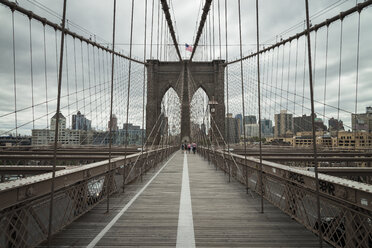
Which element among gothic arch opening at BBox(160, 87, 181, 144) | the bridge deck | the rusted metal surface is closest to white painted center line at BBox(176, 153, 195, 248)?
the bridge deck

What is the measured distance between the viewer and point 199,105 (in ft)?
91.2

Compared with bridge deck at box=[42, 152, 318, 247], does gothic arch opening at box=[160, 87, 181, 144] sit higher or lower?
higher

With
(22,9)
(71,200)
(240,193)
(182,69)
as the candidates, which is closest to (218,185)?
(240,193)

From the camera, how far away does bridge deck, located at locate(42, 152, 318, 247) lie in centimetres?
301

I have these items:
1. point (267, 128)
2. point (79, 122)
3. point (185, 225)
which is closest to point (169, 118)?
point (79, 122)

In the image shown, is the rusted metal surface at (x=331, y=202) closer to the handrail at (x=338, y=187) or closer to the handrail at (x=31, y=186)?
the handrail at (x=338, y=187)

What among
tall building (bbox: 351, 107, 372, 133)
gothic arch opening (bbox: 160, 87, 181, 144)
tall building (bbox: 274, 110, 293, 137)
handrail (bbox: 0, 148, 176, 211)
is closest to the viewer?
handrail (bbox: 0, 148, 176, 211)

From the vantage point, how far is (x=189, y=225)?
11.7 ft

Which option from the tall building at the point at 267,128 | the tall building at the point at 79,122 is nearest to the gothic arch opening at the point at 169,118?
the tall building at the point at 79,122

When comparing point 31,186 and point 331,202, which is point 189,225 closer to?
point 331,202

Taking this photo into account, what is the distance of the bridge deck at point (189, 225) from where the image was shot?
301 centimetres

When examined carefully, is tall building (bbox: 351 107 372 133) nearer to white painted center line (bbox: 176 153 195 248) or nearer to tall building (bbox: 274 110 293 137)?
tall building (bbox: 274 110 293 137)

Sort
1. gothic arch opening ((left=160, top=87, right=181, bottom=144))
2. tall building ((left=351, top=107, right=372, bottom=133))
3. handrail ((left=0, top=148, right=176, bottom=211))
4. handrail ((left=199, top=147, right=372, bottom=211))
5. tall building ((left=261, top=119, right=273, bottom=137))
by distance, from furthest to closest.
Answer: tall building ((left=261, top=119, right=273, bottom=137)) → gothic arch opening ((left=160, top=87, right=181, bottom=144)) → tall building ((left=351, top=107, right=372, bottom=133)) → handrail ((left=0, top=148, right=176, bottom=211)) → handrail ((left=199, top=147, right=372, bottom=211))

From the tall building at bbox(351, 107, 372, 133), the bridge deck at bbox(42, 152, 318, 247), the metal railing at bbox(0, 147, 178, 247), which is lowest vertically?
the bridge deck at bbox(42, 152, 318, 247)
